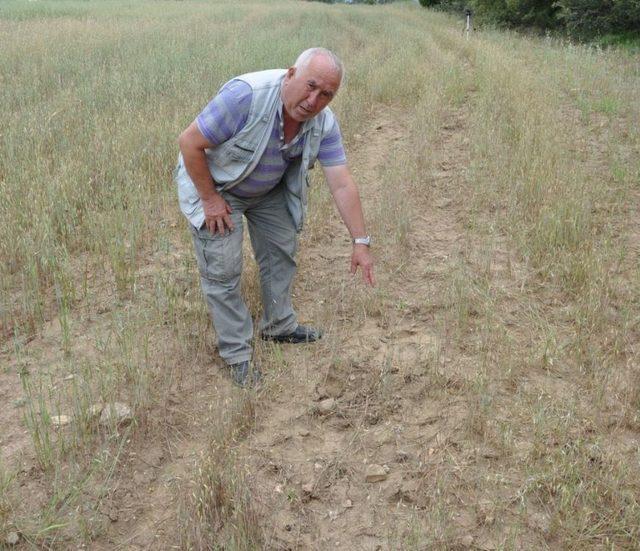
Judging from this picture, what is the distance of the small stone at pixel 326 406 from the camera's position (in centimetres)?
360

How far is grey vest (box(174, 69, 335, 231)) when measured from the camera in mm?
3504

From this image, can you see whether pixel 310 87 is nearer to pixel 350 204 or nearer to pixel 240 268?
pixel 350 204

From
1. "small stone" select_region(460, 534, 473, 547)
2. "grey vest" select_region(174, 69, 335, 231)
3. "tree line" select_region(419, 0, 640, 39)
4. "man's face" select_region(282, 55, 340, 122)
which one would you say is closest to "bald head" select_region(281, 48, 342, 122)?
"man's face" select_region(282, 55, 340, 122)

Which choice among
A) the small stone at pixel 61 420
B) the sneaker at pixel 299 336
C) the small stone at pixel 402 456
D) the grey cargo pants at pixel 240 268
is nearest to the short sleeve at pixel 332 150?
the grey cargo pants at pixel 240 268

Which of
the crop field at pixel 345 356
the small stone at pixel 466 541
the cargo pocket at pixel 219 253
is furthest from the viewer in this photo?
the cargo pocket at pixel 219 253

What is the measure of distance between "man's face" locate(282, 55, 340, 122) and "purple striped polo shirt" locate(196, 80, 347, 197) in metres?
0.14

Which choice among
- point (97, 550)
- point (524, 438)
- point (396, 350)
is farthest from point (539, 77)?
point (97, 550)

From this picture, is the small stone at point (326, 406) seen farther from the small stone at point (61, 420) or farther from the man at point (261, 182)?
the small stone at point (61, 420)

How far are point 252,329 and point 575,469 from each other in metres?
1.92

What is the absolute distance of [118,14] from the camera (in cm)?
2159

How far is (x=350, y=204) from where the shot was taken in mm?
3920

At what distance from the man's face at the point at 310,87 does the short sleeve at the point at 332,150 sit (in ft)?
1.22

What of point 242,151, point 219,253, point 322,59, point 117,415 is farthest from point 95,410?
point 322,59

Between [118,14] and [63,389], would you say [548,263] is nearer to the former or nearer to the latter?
[63,389]
